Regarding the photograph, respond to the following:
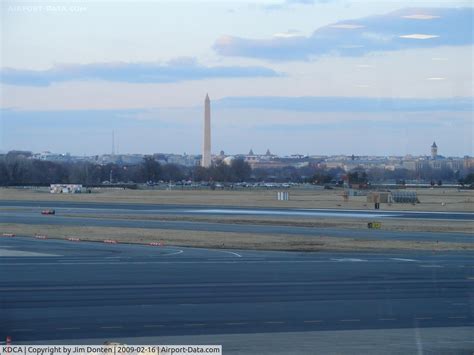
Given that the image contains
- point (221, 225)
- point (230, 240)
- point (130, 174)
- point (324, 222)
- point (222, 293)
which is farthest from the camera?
point (130, 174)

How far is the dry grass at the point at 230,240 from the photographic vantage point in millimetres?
39969

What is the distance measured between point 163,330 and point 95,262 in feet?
50.1

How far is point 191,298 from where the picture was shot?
21609 millimetres

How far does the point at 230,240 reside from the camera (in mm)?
43062

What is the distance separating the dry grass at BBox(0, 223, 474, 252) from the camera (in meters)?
40.0

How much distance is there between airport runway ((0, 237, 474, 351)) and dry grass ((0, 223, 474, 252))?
3738mm

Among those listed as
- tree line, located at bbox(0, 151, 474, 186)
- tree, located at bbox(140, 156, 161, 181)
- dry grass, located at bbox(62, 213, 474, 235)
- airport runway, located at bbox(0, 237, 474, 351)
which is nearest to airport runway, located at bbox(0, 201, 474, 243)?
dry grass, located at bbox(62, 213, 474, 235)

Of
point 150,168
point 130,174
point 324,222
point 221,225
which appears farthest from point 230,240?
point 130,174

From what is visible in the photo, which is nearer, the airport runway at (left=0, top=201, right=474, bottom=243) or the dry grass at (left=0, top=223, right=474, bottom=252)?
the dry grass at (left=0, top=223, right=474, bottom=252)

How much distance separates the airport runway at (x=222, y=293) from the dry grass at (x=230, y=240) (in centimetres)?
374

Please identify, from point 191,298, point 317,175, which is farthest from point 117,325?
point 317,175

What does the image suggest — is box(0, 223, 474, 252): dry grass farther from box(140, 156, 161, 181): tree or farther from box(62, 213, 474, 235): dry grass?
box(140, 156, 161, 181): tree

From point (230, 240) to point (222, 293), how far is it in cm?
2034

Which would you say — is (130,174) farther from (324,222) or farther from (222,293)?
(222,293)
